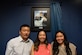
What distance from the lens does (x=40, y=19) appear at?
3.90 metres

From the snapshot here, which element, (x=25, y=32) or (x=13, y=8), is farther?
(x=13, y=8)

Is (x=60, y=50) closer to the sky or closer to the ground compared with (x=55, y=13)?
closer to the ground

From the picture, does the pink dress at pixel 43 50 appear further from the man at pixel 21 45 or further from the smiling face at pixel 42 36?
the man at pixel 21 45

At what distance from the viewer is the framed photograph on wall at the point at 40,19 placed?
12.8 ft

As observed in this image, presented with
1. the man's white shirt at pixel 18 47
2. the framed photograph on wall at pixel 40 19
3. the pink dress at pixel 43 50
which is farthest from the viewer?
the framed photograph on wall at pixel 40 19

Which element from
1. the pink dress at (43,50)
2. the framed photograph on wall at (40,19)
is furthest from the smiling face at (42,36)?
the framed photograph on wall at (40,19)

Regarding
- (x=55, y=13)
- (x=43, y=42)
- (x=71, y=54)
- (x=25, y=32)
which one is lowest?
(x=71, y=54)

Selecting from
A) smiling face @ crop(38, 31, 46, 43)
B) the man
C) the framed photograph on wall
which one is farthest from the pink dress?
the framed photograph on wall

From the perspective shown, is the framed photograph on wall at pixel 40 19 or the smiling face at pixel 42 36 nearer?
the smiling face at pixel 42 36

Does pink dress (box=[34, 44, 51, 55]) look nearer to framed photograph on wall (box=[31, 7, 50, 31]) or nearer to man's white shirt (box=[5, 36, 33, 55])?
man's white shirt (box=[5, 36, 33, 55])

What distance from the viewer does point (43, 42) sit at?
2.70 m
